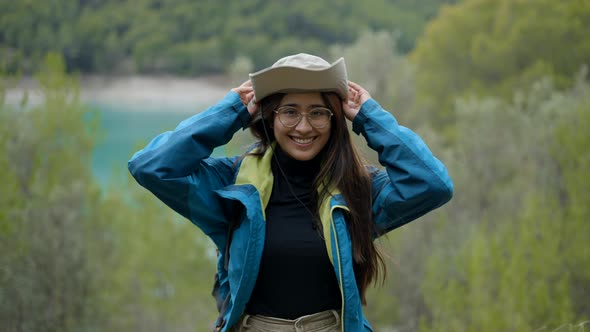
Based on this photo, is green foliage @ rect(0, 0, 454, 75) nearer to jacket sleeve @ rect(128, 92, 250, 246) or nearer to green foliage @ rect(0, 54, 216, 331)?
green foliage @ rect(0, 54, 216, 331)

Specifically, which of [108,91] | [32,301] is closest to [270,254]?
[32,301]

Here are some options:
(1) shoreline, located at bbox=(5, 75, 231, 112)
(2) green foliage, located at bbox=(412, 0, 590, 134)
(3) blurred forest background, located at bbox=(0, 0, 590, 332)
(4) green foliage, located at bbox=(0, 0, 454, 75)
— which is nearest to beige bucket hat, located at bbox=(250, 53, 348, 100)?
(3) blurred forest background, located at bbox=(0, 0, 590, 332)

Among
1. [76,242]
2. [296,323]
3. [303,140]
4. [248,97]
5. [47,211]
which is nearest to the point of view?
[296,323]

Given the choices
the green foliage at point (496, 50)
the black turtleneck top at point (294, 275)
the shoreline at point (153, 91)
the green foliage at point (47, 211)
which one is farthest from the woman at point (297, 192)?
the shoreline at point (153, 91)

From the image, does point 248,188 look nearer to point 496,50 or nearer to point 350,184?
point 350,184

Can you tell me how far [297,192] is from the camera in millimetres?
2268

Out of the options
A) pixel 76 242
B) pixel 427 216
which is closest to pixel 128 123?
pixel 427 216

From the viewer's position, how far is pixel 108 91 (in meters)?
35.3

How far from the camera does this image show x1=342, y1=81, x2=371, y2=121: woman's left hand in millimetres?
2309

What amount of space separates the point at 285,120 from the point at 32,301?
9951mm

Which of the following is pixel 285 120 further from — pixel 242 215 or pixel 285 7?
pixel 285 7

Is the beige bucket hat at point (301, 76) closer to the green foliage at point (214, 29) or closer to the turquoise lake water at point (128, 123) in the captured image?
the green foliage at point (214, 29)

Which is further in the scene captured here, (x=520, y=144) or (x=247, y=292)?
(x=520, y=144)

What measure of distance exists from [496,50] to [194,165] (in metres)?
24.8
